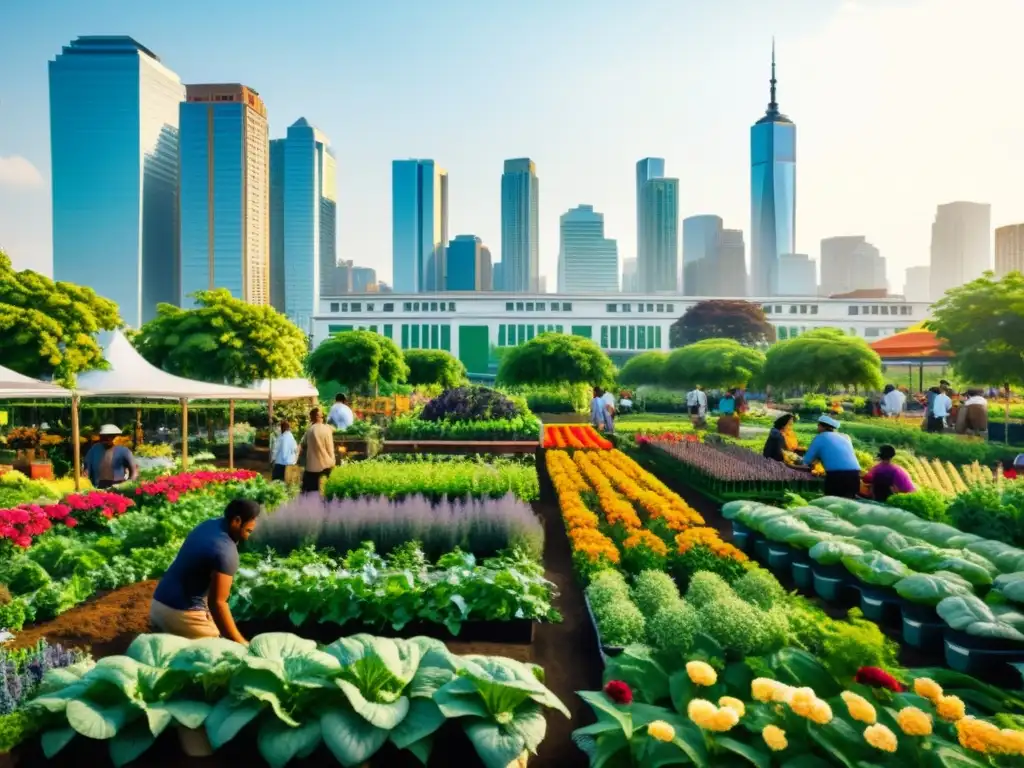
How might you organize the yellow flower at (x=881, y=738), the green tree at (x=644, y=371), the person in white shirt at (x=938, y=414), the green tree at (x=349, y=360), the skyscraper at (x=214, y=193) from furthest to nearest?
1. the skyscraper at (x=214, y=193)
2. the green tree at (x=644, y=371)
3. the green tree at (x=349, y=360)
4. the person in white shirt at (x=938, y=414)
5. the yellow flower at (x=881, y=738)

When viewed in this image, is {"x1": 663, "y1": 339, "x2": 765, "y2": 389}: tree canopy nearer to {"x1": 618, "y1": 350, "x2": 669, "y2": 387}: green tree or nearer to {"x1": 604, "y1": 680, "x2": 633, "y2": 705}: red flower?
{"x1": 618, "y1": 350, "x2": 669, "y2": 387}: green tree

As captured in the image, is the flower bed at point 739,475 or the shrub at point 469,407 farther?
the shrub at point 469,407

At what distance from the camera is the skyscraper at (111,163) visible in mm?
150875

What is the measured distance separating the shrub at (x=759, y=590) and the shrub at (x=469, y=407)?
13.7 m

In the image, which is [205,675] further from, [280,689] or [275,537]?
[275,537]

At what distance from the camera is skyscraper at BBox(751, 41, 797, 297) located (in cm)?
18712

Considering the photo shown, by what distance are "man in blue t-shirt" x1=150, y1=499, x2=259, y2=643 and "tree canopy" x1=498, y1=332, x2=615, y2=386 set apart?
28.9 metres

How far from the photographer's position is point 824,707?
3037mm

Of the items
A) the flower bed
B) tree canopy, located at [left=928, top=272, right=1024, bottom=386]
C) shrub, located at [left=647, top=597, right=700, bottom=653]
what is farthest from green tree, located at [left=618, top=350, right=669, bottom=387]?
shrub, located at [left=647, top=597, right=700, bottom=653]

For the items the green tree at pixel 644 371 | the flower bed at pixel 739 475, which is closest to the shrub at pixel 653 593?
the flower bed at pixel 739 475

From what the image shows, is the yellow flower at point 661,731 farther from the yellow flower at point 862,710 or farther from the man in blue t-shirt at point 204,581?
the man in blue t-shirt at point 204,581

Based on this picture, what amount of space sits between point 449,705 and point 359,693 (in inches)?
17.0

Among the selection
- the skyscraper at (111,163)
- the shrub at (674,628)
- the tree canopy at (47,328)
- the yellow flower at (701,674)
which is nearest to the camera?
the yellow flower at (701,674)

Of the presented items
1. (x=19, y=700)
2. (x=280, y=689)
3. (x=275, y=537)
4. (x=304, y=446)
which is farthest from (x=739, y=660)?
(x=304, y=446)
